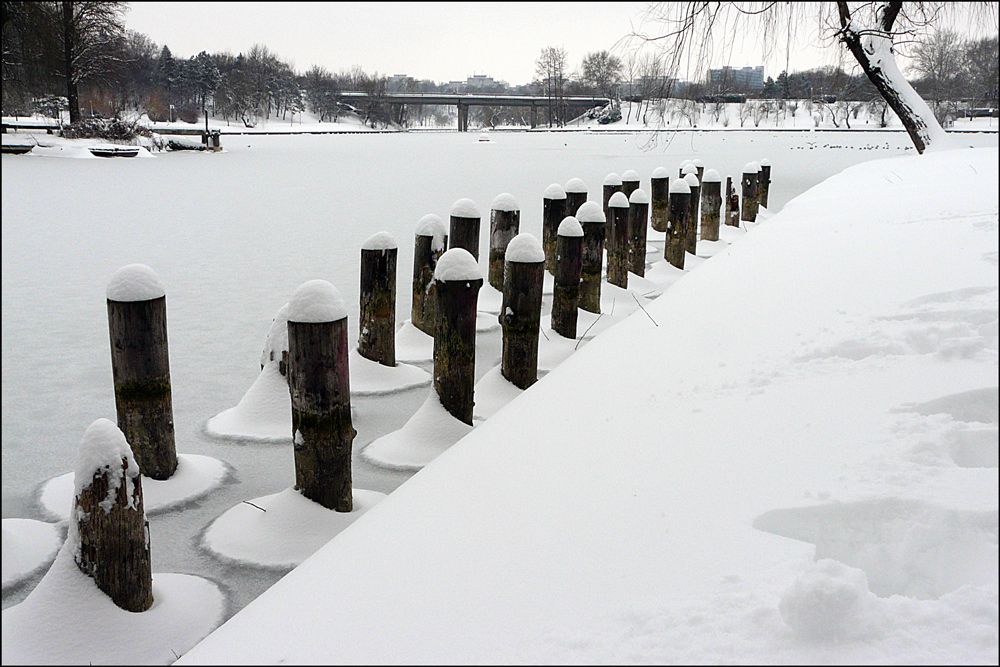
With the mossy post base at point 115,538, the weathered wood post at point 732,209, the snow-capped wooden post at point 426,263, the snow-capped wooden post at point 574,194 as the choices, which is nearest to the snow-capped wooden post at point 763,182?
the weathered wood post at point 732,209

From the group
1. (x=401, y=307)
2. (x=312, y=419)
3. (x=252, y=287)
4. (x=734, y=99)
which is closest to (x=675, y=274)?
(x=401, y=307)

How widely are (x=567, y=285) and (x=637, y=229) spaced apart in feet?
7.94

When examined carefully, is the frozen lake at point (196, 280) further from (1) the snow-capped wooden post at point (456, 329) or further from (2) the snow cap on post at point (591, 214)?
(2) the snow cap on post at point (591, 214)

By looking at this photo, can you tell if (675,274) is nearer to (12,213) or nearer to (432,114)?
(12,213)

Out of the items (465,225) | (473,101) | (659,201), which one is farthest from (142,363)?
(473,101)

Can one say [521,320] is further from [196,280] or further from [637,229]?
[196,280]

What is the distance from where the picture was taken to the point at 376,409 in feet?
15.2

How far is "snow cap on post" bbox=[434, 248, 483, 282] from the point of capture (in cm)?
385

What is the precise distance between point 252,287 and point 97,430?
5.33 metres

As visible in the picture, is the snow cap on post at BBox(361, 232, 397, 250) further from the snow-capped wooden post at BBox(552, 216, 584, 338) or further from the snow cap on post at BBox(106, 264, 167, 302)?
the snow cap on post at BBox(106, 264, 167, 302)

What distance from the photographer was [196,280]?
7.69m

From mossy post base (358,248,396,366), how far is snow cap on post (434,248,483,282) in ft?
3.35

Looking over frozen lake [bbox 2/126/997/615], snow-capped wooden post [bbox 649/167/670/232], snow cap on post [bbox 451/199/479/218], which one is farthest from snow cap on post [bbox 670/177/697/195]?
snow cap on post [bbox 451/199/479/218]

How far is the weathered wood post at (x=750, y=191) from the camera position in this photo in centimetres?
1232
